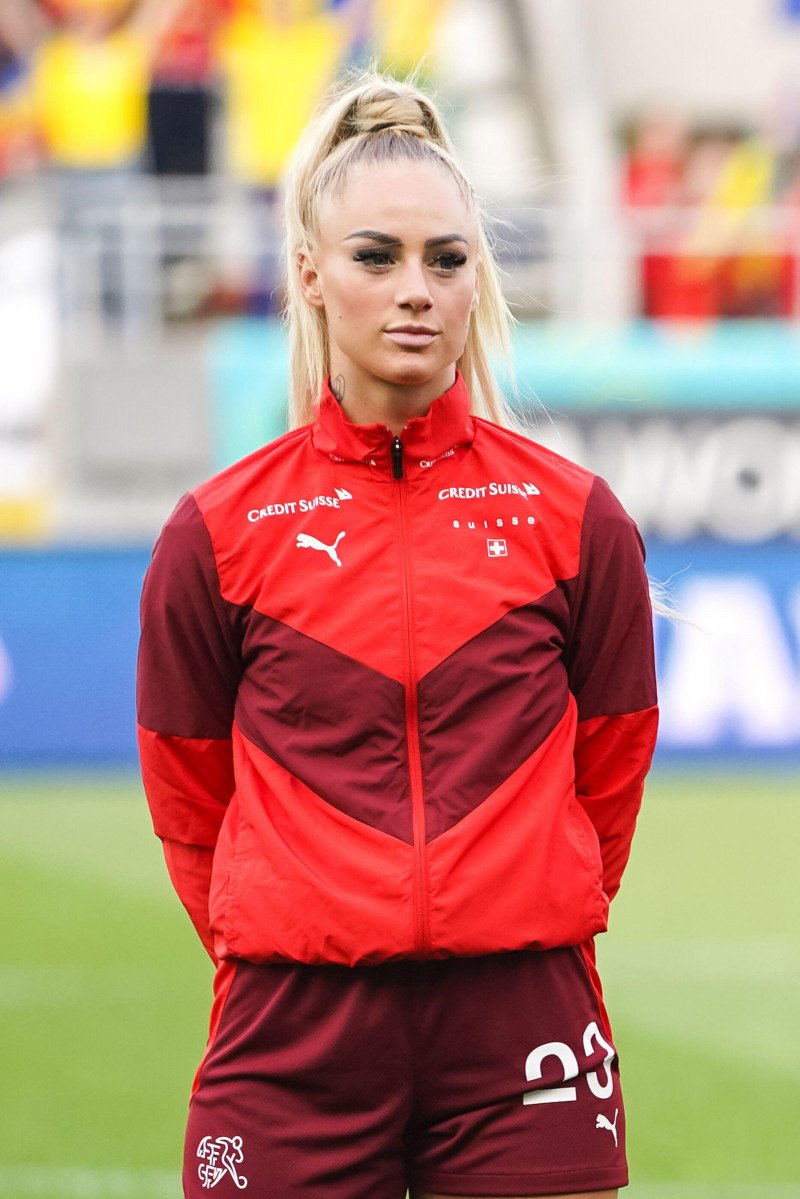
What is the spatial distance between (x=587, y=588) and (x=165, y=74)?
35.0 ft

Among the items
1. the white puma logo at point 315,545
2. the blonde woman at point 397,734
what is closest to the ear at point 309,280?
the blonde woman at point 397,734

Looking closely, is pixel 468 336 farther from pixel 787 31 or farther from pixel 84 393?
pixel 787 31

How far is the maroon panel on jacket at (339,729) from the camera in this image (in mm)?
2215

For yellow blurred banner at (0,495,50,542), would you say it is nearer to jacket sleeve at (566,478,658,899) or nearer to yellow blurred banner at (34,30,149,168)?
yellow blurred banner at (34,30,149,168)

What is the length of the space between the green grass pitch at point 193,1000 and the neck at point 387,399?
2.65 m

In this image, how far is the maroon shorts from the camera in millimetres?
2176

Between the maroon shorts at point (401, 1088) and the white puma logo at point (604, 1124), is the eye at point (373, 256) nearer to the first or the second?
the maroon shorts at point (401, 1088)

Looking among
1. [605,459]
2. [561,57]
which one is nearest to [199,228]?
[605,459]

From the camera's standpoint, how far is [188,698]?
94.9 inches

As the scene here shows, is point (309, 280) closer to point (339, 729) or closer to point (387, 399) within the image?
point (387, 399)

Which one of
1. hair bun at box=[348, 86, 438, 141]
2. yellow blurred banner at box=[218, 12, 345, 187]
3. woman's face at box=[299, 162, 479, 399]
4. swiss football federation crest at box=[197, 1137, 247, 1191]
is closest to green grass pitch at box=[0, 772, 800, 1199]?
swiss football federation crest at box=[197, 1137, 247, 1191]

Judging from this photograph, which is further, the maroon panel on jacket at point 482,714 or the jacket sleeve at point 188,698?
the jacket sleeve at point 188,698

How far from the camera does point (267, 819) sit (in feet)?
7.35

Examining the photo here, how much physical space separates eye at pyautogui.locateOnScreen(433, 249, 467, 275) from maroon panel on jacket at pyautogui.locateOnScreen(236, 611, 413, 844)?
469 millimetres
